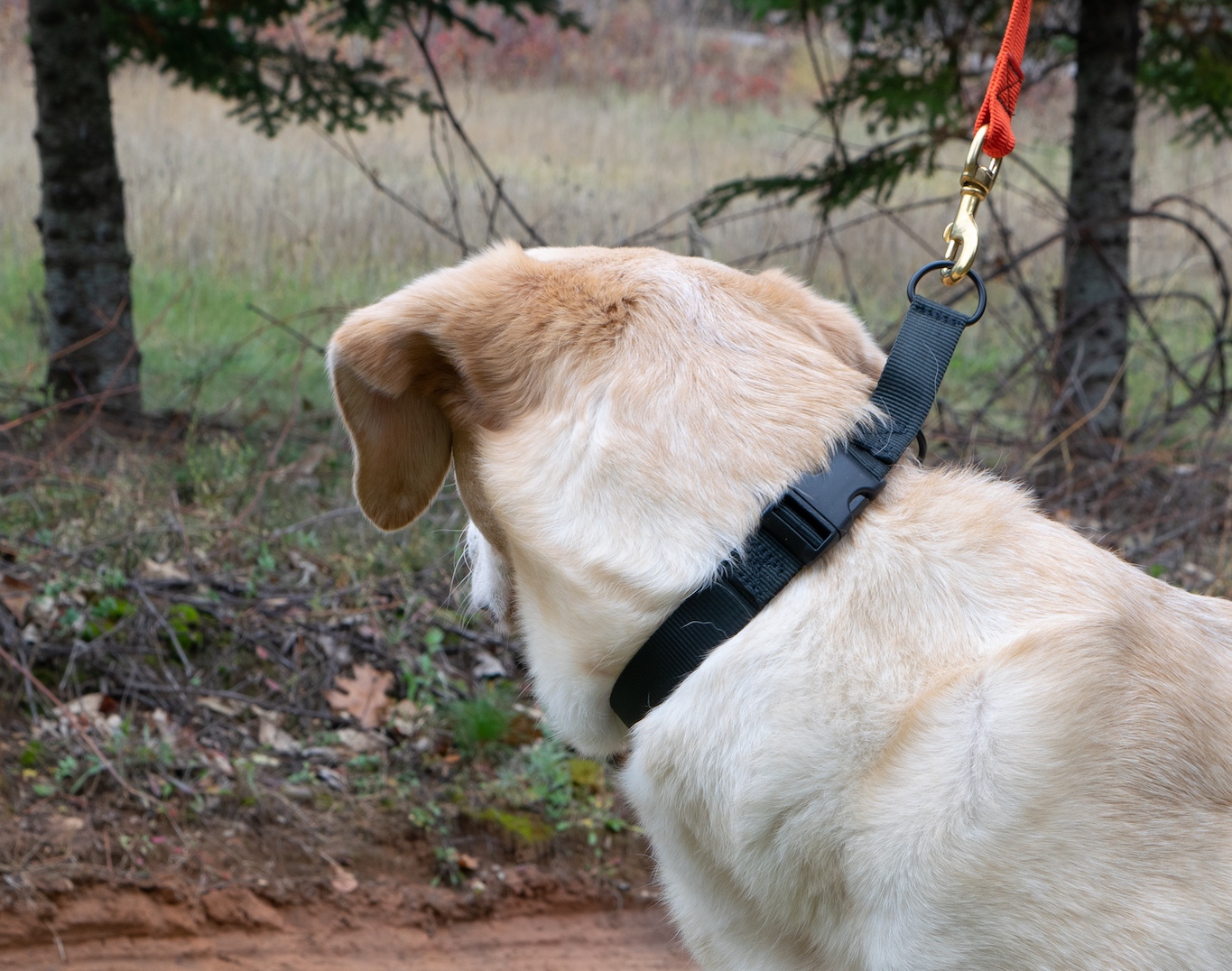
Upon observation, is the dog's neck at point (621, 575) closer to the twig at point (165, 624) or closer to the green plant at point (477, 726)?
the green plant at point (477, 726)

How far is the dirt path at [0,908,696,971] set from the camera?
3.03 metres

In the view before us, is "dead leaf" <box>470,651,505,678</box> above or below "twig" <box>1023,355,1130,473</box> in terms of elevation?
below

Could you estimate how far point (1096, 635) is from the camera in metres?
1.59

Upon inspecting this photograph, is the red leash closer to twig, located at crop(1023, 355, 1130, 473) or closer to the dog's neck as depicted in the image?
the dog's neck

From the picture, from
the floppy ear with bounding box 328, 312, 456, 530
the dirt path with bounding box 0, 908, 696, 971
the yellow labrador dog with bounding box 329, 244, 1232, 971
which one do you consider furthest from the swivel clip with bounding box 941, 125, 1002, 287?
the dirt path with bounding box 0, 908, 696, 971

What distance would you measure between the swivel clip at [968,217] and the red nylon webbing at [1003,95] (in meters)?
0.02

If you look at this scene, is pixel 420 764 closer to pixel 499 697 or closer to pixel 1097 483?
pixel 499 697

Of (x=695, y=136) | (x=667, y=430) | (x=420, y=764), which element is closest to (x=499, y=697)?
(x=420, y=764)

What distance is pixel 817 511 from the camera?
164cm

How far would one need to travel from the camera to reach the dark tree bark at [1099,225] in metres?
6.04

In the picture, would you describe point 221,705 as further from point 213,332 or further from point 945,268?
point 213,332

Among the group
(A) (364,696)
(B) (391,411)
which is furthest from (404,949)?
(B) (391,411)

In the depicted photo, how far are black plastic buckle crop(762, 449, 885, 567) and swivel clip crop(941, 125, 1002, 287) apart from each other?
0.64 m

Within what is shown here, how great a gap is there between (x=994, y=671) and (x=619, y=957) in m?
2.23
